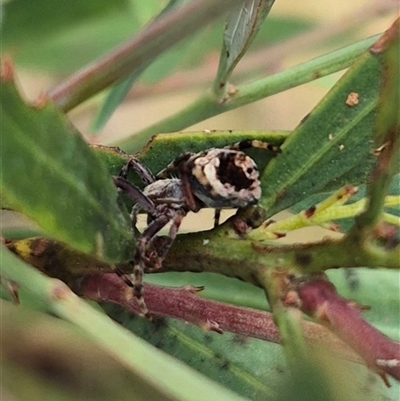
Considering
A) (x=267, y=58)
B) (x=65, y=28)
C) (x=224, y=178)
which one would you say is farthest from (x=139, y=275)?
(x=267, y=58)

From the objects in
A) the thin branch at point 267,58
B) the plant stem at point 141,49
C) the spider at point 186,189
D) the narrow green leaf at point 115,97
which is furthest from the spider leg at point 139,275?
the thin branch at point 267,58

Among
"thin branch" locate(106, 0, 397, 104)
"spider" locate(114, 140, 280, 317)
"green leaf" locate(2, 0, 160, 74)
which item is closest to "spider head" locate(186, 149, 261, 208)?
"spider" locate(114, 140, 280, 317)

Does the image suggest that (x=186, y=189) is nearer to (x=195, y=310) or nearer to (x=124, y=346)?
(x=195, y=310)

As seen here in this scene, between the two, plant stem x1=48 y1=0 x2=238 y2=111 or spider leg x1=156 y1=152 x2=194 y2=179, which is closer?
plant stem x1=48 y1=0 x2=238 y2=111

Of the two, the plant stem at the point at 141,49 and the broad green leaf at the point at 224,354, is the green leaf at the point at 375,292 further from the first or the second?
the plant stem at the point at 141,49

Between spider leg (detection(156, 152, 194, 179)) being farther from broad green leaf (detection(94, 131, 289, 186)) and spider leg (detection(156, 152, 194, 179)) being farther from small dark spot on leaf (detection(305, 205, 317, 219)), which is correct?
small dark spot on leaf (detection(305, 205, 317, 219))

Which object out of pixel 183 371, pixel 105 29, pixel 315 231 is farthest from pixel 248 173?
pixel 315 231

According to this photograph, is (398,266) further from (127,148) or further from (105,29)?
(105,29)
